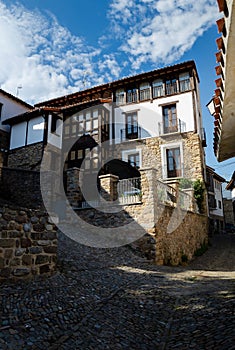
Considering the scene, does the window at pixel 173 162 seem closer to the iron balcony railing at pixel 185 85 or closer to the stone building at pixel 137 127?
the stone building at pixel 137 127

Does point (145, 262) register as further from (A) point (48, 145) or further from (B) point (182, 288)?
(A) point (48, 145)

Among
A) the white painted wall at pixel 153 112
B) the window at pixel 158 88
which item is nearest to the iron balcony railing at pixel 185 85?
the white painted wall at pixel 153 112

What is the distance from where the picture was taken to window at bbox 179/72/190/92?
1873 cm

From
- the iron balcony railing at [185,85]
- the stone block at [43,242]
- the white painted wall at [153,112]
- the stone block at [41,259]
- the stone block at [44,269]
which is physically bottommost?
the stone block at [44,269]

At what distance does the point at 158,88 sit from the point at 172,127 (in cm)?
316

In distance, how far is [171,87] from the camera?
19.3 meters

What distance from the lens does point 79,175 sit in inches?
485

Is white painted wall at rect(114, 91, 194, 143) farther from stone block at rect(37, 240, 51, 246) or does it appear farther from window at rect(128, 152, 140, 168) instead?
stone block at rect(37, 240, 51, 246)

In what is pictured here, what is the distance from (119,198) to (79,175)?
2440 millimetres

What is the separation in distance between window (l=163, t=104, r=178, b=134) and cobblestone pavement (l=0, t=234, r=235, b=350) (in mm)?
13658

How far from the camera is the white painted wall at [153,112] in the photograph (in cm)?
1834

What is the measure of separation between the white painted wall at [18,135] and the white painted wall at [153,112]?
6.29 meters

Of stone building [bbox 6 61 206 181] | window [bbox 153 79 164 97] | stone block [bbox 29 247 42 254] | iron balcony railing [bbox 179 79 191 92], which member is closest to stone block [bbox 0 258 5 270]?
stone block [bbox 29 247 42 254]

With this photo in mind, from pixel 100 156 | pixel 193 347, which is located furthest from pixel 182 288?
pixel 100 156
